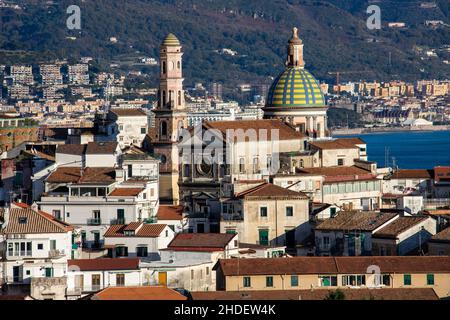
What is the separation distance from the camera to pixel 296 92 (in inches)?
2063

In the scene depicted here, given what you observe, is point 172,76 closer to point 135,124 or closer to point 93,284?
point 135,124

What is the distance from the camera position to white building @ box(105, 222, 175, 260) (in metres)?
34.4

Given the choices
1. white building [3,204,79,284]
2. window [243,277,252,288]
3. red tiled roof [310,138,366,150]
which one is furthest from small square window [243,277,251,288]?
red tiled roof [310,138,366,150]

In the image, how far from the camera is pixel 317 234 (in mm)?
35781

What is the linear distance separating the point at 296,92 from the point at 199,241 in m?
19.2

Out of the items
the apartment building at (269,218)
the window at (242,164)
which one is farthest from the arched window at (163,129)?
the apartment building at (269,218)

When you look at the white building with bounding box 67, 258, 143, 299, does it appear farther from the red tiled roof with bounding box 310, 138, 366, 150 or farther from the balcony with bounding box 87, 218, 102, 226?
the red tiled roof with bounding box 310, 138, 366, 150

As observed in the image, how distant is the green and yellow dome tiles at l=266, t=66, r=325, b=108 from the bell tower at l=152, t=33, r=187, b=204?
5780 millimetres

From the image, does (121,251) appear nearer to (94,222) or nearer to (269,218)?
(94,222)

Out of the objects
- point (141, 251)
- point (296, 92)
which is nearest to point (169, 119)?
point (296, 92)

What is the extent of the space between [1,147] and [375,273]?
3384 cm

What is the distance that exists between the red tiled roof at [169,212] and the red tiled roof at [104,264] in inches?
334

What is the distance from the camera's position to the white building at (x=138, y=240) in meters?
34.4
